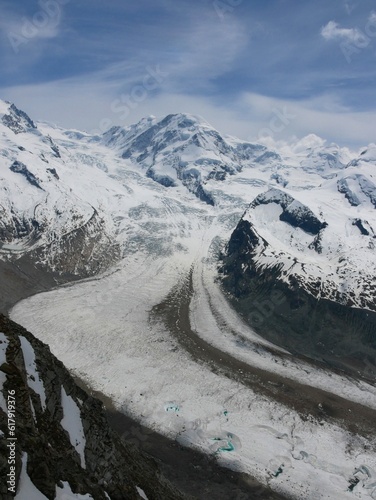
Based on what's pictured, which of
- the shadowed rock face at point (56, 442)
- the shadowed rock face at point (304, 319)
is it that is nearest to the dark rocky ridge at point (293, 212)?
the shadowed rock face at point (304, 319)

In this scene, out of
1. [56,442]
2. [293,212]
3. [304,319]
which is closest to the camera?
[56,442]

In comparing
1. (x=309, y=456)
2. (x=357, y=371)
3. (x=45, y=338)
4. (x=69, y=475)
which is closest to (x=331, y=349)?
(x=357, y=371)

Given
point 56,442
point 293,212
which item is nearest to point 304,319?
point 293,212

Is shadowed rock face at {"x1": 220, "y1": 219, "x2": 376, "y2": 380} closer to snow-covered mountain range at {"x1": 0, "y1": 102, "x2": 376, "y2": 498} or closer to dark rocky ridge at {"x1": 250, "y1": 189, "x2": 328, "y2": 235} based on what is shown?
snow-covered mountain range at {"x1": 0, "y1": 102, "x2": 376, "y2": 498}

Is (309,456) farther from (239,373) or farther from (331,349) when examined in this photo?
(331,349)

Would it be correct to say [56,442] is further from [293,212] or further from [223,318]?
[293,212]

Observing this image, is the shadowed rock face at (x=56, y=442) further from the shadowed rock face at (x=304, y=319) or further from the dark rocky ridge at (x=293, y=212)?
the dark rocky ridge at (x=293, y=212)

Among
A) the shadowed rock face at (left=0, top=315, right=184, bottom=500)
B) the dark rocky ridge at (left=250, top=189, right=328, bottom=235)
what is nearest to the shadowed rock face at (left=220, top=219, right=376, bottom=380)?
the dark rocky ridge at (left=250, top=189, right=328, bottom=235)
